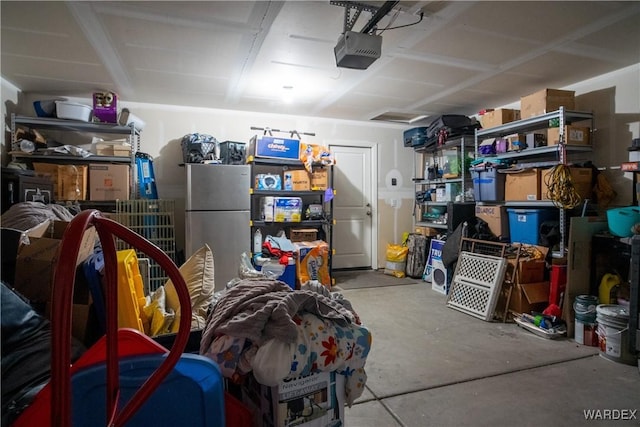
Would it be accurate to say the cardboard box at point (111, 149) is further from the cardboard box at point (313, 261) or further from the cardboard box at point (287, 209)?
the cardboard box at point (313, 261)

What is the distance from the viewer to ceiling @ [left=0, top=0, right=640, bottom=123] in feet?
7.40

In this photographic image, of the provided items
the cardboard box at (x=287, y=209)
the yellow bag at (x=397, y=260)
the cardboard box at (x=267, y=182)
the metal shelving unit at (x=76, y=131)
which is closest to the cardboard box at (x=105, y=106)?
the metal shelving unit at (x=76, y=131)

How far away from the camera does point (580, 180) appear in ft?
10.7

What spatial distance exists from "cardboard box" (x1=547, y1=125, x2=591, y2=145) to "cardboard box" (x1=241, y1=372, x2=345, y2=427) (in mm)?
3414

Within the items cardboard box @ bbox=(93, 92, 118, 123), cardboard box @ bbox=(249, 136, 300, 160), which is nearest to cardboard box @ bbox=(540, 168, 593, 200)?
cardboard box @ bbox=(249, 136, 300, 160)

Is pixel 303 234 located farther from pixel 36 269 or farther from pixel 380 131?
pixel 36 269

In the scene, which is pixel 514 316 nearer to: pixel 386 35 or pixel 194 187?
pixel 386 35

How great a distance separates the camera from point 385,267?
5383 millimetres

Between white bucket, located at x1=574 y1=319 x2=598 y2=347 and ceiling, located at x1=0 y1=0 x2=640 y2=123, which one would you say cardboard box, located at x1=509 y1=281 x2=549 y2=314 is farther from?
ceiling, located at x1=0 y1=0 x2=640 y2=123

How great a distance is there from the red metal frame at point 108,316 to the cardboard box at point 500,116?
13.8 ft

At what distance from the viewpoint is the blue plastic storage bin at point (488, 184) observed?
384 cm

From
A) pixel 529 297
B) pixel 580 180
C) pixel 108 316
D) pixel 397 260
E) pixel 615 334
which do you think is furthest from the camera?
pixel 397 260

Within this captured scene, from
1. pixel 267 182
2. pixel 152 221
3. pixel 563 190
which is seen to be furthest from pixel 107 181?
pixel 563 190

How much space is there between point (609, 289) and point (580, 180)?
108cm
